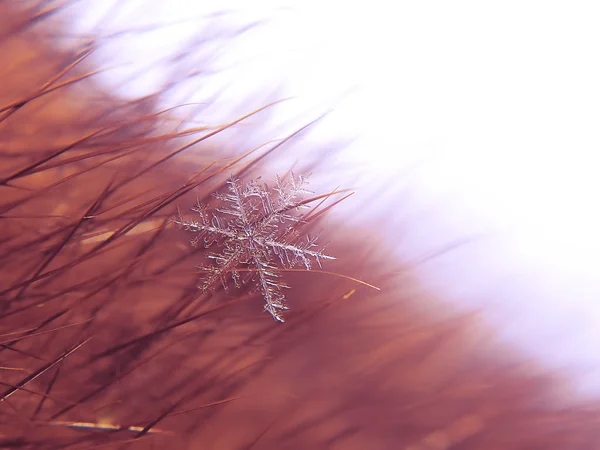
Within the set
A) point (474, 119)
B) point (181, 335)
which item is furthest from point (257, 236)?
point (474, 119)

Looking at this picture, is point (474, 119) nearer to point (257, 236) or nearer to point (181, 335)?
point (257, 236)

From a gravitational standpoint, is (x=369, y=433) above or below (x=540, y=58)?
below

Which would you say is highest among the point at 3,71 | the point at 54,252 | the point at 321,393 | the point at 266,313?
the point at 3,71

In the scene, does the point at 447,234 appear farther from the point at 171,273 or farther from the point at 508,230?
the point at 171,273

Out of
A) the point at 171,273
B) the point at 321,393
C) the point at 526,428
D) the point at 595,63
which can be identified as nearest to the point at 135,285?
the point at 171,273
